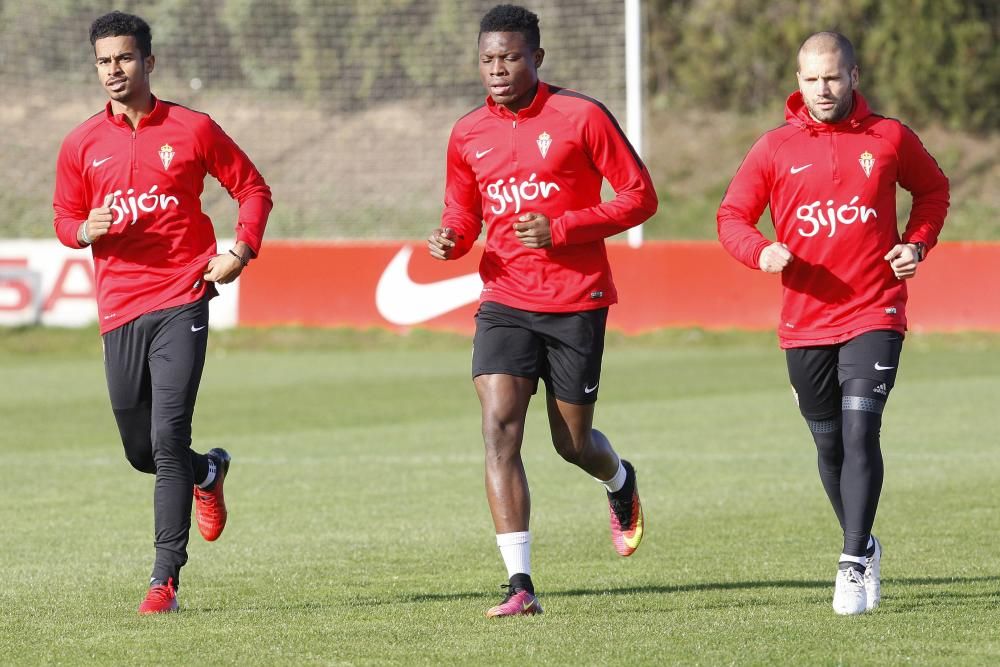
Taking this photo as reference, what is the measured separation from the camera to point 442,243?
24.0 ft

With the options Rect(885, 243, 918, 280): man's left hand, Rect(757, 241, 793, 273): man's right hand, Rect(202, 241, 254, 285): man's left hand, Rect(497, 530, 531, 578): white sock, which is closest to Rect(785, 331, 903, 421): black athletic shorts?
Rect(885, 243, 918, 280): man's left hand

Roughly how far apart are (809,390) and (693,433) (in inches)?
288

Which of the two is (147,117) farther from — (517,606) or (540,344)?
(517,606)

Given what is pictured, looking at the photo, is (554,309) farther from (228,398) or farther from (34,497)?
(228,398)

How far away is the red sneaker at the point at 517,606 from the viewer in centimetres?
684

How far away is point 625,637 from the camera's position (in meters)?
6.38

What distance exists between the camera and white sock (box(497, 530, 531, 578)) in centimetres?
704

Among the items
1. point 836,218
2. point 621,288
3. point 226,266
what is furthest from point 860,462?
point 621,288

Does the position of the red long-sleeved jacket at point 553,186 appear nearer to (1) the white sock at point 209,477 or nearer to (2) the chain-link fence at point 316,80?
(1) the white sock at point 209,477

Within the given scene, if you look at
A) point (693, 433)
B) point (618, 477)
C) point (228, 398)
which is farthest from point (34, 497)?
point (228, 398)

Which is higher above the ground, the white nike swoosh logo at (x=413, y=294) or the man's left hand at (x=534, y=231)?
the man's left hand at (x=534, y=231)

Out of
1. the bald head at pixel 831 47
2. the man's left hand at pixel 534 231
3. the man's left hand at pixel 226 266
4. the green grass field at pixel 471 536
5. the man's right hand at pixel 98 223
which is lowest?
the green grass field at pixel 471 536

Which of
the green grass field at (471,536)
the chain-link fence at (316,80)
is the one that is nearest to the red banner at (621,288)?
the green grass field at (471,536)

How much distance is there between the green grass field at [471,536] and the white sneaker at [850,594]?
0.07m
